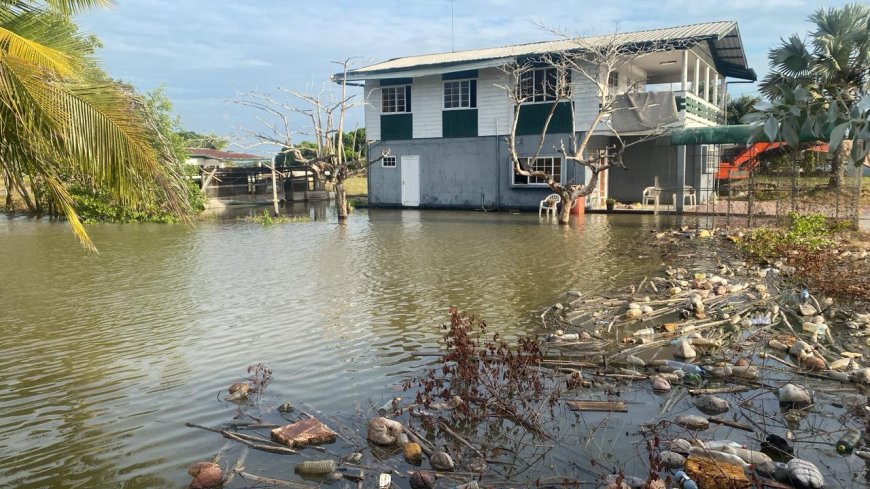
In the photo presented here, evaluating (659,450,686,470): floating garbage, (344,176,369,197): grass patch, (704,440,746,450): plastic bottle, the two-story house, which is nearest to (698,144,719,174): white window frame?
the two-story house

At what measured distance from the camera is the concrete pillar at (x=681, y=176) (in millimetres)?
24925

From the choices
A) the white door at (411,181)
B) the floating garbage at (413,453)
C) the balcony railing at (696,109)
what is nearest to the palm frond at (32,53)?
the floating garbage at (413,453)

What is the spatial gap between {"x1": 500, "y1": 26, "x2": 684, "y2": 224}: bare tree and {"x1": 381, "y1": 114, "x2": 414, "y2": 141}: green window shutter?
15.6ft

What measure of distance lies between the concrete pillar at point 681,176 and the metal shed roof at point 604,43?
147 inches

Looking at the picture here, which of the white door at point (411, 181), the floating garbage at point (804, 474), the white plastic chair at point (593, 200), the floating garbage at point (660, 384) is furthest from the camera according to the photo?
the white door at point (411, 181)

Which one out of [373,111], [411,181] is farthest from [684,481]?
[373,111]

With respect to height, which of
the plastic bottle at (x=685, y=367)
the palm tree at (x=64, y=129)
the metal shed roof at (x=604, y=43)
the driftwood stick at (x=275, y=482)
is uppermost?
the metal shed roof at (x=604, y=43)

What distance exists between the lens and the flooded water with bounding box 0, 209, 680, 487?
240 inches

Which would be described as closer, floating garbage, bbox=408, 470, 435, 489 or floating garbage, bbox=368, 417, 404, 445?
floating garbage, bbox=408, 470, 435, 489

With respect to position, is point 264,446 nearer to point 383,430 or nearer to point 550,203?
point 383,430

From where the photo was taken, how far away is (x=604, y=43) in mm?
24312

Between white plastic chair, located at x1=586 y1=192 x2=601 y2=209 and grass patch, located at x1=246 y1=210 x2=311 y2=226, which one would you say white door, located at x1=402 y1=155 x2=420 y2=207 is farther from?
white plastic chair, located at x1=586 y1=192 x2=601 y2=209

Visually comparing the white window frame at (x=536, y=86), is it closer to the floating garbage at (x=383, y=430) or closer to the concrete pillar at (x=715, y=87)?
the concrete pillar at (x=715, y=87)

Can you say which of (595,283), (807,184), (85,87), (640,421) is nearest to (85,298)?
(85,87)
